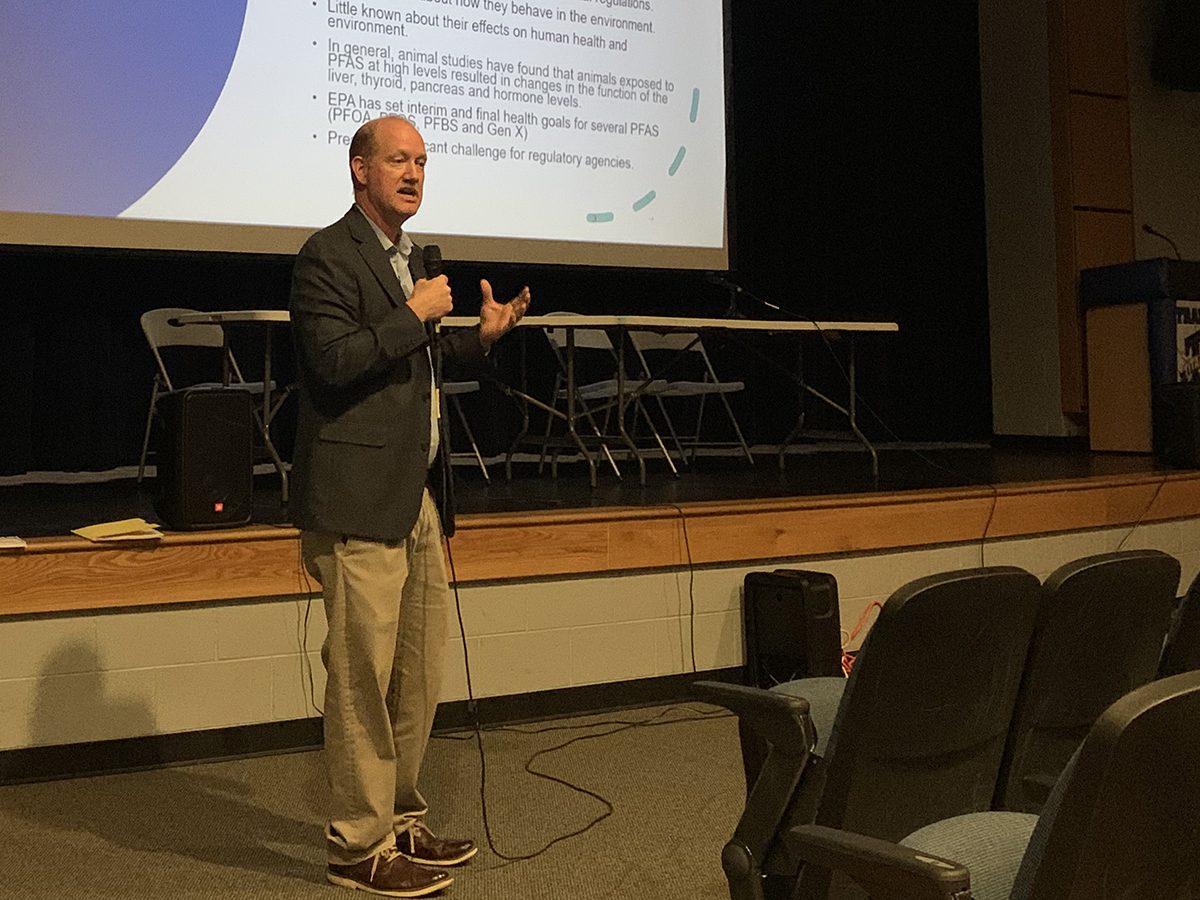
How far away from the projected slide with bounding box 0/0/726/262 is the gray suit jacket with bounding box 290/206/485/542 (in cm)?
200

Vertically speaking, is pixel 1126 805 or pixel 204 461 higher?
pixel 204 461

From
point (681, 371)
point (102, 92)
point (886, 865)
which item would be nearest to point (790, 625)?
point (886, 865)

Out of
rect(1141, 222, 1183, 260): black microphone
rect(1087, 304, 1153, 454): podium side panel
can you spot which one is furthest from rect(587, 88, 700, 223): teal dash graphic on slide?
rect(1141, 222, 1183, 260): black microphone

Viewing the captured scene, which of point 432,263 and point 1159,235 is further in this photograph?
point 1159,235

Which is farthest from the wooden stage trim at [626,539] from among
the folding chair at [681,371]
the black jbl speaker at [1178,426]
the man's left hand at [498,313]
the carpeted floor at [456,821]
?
the folding chair at [681,371]

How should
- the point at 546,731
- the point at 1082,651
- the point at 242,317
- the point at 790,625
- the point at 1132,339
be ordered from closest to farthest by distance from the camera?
the point at 1082,651 → the point at 546,731 → the point at 790,625 → the point at 242,317 → the point at 1132,339

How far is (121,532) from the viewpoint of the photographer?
9.16ft

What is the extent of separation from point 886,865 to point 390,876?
136 cm

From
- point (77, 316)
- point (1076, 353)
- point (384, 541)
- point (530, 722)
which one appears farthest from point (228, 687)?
point (1076, 353)

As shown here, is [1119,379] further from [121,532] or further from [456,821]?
[121,532]

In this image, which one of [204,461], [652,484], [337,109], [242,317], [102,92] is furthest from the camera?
[652,484]

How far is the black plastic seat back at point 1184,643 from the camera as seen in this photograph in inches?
66.4

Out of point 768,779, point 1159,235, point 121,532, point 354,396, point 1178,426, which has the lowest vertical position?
point 768,779

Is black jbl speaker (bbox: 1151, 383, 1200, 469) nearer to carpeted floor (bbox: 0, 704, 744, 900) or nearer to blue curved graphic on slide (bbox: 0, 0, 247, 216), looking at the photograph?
carpeted floor (bbox: 0, 704, 744, 900)
